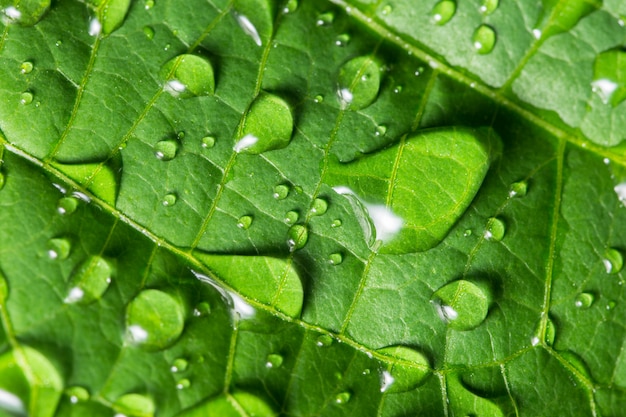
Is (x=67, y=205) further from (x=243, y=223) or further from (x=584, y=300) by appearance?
(x=584, y=300)

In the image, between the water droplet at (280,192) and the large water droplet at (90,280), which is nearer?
the large water droplet at (90,280)

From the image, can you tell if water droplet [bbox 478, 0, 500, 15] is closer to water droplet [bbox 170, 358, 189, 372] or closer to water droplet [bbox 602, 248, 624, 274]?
water droplet [bbox 602, 248, 624, 274]

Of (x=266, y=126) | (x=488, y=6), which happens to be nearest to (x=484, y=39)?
(x=488, y=6)

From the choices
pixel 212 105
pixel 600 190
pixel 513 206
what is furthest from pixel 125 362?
pixel 600 190

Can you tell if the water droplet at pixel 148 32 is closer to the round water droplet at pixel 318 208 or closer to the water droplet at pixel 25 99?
the water droplet at pixel 25 99

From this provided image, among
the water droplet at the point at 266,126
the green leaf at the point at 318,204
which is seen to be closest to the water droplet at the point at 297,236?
the green leaf at the point at 318,204

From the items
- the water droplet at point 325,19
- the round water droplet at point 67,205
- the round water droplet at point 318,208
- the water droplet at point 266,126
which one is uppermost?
the water droplet at point 325,19
